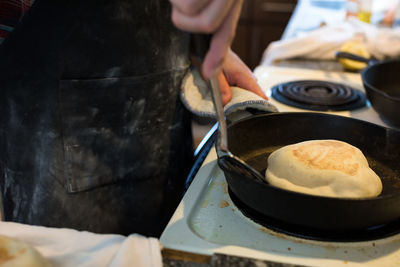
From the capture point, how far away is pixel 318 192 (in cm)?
57

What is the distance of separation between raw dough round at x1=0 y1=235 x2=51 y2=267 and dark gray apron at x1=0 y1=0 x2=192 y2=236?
11.7 inches

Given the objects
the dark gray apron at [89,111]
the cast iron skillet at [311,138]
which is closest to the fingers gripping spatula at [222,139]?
the cast iron skillet at [311,138]

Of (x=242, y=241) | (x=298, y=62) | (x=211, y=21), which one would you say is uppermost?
(x=211, y=21)

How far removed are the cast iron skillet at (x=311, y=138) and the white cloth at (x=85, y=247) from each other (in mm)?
148

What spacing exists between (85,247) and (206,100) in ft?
1.39

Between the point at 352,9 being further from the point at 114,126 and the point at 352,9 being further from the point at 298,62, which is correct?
the point at 114,126

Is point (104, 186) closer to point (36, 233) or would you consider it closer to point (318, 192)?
point (36, 233)

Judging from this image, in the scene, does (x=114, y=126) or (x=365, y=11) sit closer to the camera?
(x=114, y=126)

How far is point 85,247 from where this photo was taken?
479 mm

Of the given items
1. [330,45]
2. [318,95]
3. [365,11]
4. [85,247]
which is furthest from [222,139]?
[365,11]

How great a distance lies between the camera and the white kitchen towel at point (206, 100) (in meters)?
0.77

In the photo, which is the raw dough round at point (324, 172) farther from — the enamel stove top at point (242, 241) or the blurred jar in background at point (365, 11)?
the blurred jar in background at point (365, 11)

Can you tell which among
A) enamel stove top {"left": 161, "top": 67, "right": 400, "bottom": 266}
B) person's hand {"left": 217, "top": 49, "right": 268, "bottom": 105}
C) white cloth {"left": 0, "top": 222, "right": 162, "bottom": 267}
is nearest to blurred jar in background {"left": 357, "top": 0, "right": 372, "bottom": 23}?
person's hand {"left": 217, "top": 49, "right": 268, "bottom": 105}

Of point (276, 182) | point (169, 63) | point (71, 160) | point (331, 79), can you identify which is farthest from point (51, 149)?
A: point (331, 79)
